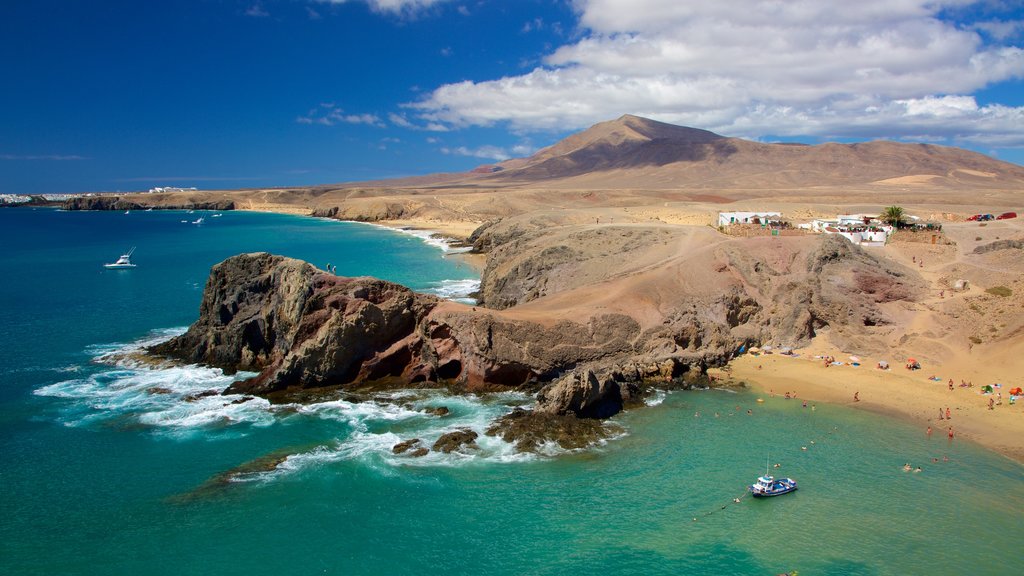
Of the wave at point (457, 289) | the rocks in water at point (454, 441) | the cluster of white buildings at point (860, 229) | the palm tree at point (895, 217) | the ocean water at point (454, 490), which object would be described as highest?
the palm tree at point (895, 217)

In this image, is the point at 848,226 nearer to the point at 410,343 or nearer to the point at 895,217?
the point at 895,217

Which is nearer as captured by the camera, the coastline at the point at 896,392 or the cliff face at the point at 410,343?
the coastline at the point at 896,392

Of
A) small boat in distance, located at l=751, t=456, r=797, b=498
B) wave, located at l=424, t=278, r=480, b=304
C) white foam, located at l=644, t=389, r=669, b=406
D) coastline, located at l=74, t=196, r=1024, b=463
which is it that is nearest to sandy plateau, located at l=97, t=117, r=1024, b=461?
coastline, located at l=74, t=196, r=1024, b=463

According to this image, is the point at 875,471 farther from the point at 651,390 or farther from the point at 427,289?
the point at 427,289

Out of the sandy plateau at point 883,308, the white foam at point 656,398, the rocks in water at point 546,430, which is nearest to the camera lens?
the rocks in water at point 546,430

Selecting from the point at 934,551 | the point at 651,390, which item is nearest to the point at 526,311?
the point at 651,390

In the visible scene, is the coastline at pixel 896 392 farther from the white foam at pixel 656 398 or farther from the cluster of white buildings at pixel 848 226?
the cluster of white buildings at pixel 848 226

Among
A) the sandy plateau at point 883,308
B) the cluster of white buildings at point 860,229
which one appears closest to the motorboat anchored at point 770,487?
the sandy plateau at point 883,308
